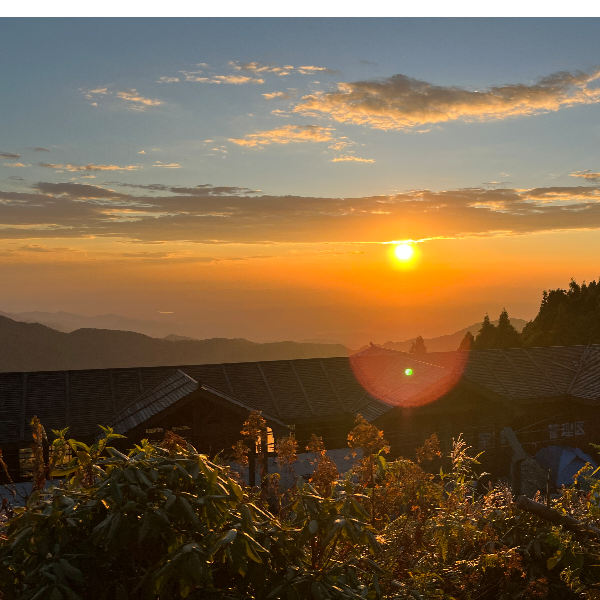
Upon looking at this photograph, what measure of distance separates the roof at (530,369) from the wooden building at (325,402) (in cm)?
8

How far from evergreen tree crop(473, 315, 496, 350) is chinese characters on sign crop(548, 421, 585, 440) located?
20.7 m

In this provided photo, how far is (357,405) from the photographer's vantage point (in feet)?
74.4

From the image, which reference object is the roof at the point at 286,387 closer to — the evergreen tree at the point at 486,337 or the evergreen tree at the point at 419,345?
the evergreen tree at the point at 486,337

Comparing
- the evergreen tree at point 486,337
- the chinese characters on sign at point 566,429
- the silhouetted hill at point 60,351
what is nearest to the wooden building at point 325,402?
the chinese characters on sign at point 566,429

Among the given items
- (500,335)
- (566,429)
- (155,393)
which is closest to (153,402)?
(155,393)

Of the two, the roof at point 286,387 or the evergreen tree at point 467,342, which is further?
the evergreen tree at point 467,342

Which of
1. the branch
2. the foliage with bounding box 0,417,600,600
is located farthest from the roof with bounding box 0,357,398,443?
the foliage with bounding box 0,417,600,600

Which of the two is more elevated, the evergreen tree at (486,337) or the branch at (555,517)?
the evergreen tree at (486,337)

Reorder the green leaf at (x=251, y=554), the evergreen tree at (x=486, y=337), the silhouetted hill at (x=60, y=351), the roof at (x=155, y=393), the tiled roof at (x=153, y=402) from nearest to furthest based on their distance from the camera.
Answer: the green leaf at (x=251, y=554)
the tiled roof at (x=153, y=402)
the roof at (x=155, y=393)
the evergreen tree at (x=486, y=337)
the silhouetted hill at (x=60, y=351)

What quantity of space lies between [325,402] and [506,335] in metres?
29.1

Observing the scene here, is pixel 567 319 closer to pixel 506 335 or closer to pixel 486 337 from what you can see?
pixel 506 335

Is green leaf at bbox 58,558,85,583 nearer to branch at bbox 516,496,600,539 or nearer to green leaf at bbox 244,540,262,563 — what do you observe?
green leaf at bbox 244,540,262,563

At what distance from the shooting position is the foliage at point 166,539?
3.22 metres

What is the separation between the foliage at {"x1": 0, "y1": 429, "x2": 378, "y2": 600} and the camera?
127 inches
